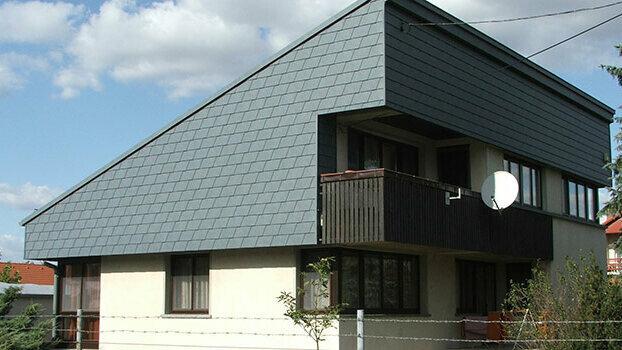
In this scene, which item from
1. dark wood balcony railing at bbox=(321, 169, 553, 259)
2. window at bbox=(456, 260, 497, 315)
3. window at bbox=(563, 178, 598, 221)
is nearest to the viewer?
dark wood balcony railing at bbox=(321, 169, 553, 259)

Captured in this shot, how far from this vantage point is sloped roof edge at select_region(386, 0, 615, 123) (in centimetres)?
1967

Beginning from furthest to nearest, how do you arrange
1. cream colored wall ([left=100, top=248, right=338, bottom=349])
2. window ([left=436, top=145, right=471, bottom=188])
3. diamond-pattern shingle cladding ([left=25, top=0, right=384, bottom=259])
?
window ([left=436, top=145, right=471, bottom=188])
cream colored wall ([left=100, top=248, right=338, bottom=349])
diamond-pattern shingle cladding ([left=25, top=0, right=384, bottom=259])

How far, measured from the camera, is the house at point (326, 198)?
18359 millimetres

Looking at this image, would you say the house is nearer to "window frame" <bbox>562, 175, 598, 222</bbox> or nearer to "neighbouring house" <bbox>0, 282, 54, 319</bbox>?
"window frame" <bbox>562, 175, 598, 222</bbox>

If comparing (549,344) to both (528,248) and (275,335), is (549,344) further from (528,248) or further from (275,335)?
(528,248)

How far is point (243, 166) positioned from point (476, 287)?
8522 millimetres

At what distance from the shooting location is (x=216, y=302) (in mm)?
20562

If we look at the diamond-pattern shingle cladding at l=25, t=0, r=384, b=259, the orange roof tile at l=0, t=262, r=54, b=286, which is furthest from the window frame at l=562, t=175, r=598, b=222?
the orange roof tile at l=0, t=262, r=54, b=286

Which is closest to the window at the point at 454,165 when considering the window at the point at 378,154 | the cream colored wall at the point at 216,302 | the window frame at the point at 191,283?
the window at the point at 378,154

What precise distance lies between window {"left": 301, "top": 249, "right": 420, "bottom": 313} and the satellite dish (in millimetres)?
2343

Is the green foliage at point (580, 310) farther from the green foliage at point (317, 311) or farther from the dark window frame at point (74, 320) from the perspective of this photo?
the dark window frame at point (74, 320)

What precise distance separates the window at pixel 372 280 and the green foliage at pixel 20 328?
6.65 m

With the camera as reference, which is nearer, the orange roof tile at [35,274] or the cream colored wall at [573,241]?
the cream colored wall at [573,241]

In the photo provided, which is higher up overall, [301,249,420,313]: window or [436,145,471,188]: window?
[436,145,471,188]: window
